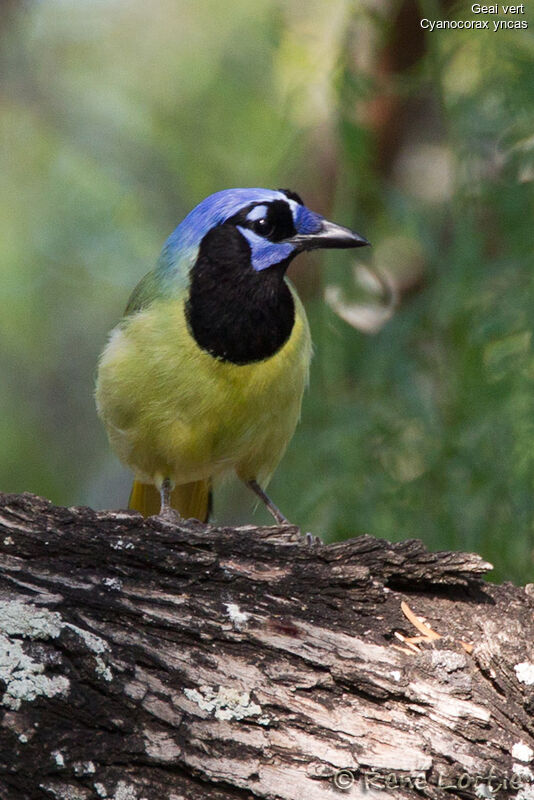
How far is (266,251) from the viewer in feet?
15.1

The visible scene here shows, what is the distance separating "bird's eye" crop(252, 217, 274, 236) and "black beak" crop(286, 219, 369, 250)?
0.10 meters

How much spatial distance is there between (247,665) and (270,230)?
2.22 m

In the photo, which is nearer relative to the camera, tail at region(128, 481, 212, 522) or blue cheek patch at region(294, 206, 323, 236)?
blue cheek patch at region(294, 206, 323, 236)

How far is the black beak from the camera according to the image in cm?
459

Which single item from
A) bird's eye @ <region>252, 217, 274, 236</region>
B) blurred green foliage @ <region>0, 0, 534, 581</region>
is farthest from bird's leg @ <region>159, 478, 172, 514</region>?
bird's eye @ <region>252, 217, 274, 236</region>

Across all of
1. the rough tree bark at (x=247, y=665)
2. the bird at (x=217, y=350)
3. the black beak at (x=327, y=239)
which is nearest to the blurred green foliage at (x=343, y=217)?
the black beak at (x=327, y=239)

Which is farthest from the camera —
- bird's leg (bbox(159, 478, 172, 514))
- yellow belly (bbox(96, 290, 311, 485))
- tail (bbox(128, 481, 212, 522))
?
tail (bbox(128, 481, 212, 522))

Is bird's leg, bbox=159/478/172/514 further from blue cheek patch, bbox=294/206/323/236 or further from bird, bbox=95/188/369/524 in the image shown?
blue cheek patch, bbox=294/206/323/236

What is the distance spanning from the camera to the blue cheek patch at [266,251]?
4594 mm

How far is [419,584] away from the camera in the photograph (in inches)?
132

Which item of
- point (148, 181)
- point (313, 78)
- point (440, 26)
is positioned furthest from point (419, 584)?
point (148, 181)

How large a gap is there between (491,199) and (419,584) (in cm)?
264

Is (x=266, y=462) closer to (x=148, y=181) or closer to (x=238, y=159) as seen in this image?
(x=238, y=159)

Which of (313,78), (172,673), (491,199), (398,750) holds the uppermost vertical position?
(313,78)
